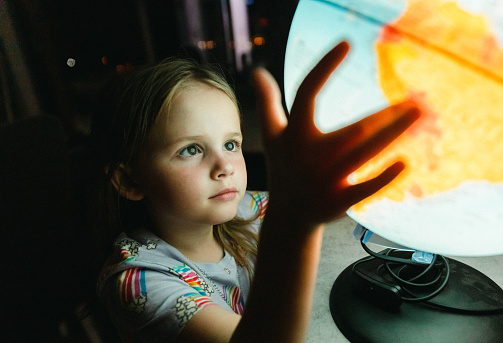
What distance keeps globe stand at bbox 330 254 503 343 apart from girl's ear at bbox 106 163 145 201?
0.39 metres

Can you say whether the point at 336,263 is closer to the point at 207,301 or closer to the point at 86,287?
the point at 207,301

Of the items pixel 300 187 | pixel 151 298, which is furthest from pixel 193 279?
pixel 300 187

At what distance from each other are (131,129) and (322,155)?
0.40 meters

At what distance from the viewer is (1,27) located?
62.3 inches

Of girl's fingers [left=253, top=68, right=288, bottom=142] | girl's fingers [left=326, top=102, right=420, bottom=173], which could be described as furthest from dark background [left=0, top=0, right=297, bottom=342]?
girl's fingers [left=326, top=102, right=420, bottom=173]

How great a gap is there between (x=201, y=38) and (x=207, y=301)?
2.47 meters

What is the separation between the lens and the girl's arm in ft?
1.05

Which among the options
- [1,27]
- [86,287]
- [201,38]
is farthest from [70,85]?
[86,287]

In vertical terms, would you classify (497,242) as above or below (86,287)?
above

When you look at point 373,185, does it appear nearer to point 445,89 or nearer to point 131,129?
point 445,89

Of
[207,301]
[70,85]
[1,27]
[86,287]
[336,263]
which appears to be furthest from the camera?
[70,85]

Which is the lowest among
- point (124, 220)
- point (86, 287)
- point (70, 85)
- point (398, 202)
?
point (86, 287)

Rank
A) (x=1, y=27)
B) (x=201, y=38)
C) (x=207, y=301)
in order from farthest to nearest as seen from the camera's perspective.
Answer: (x=201, y=38) → (x=1, y=27) → (x=207, y=301)

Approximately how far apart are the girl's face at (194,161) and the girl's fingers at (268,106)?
0.20 metres
